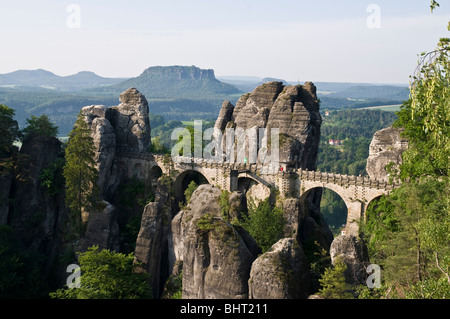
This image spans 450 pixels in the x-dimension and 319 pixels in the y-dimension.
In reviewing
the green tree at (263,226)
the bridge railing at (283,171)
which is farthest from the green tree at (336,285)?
the bridge railing at (283,171)

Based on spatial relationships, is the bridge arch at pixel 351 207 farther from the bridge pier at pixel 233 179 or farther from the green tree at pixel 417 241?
the green tree at pixel 417 241

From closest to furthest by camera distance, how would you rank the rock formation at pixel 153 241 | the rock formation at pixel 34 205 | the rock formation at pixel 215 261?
1. the rock formation at pixel 215 261
2. the rock formation at pixel 153 241
3. the rock formation at pixel 34 205

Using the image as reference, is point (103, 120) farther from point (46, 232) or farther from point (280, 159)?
point (280, 159)

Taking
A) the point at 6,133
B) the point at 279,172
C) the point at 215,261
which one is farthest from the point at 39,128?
the point at 215,261

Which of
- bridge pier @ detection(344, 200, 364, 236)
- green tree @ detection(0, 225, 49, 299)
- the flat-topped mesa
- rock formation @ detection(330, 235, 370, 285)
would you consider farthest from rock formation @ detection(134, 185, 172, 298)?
rock formation @ detection(330, 235, 370, 285)

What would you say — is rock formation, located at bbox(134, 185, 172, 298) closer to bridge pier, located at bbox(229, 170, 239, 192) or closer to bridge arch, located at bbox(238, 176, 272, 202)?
bridge pier, located at bbox(229, 170, 239, 192)

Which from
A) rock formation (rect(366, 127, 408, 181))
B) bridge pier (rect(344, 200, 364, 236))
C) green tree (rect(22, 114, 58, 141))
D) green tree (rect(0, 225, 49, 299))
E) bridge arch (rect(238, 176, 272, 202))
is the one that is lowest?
green tree (rect(0, 225, 49, 299))
